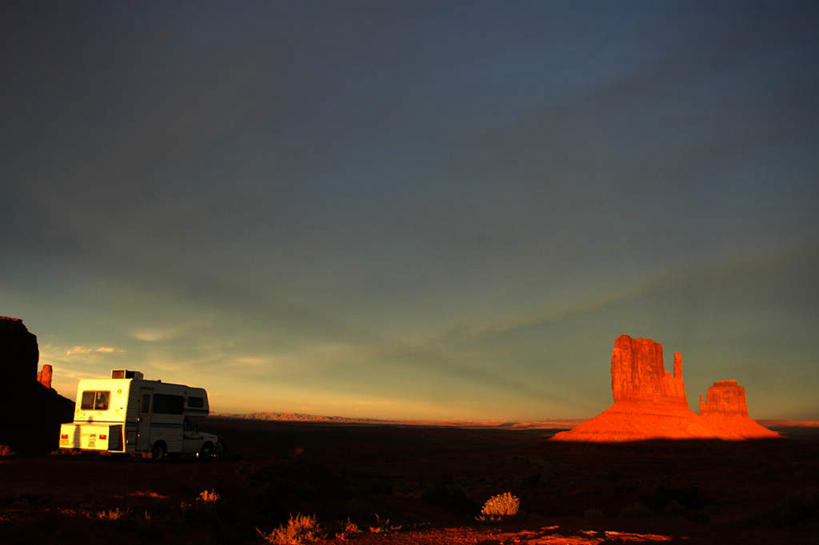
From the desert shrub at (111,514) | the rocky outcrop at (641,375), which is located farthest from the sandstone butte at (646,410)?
the desert shrub at (111,514)

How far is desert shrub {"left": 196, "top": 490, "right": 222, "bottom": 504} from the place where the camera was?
48.1 feet

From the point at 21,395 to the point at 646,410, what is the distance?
9678cm

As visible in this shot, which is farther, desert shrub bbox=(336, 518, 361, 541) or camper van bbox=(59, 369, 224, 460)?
camper van bbox=(59, 369, 224, 460)

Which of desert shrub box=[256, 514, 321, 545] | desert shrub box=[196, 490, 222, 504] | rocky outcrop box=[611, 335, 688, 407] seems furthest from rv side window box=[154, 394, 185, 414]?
rocky outcrop box=[611, 335, 688, 407]

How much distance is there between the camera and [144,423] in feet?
68.7

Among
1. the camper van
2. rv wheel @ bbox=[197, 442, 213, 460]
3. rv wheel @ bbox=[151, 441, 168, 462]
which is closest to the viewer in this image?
the camper van

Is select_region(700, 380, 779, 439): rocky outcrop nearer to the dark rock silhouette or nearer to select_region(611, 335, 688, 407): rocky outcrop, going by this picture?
select_region(611, 335, 688, 407): rocky outcrop

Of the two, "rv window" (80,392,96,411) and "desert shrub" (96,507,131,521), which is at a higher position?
"rv window" (80,392,96,411)

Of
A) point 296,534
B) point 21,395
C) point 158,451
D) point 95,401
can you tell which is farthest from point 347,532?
point 21,395

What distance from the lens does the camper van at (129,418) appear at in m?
20.3

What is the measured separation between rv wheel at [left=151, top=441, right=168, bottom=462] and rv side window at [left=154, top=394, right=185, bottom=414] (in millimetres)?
1290

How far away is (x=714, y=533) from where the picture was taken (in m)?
14.0

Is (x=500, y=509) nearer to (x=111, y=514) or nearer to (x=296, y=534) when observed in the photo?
(x=296, y=534)

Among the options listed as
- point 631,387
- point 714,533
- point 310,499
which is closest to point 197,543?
point 310,499
